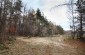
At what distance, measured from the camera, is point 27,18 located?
54.4 m

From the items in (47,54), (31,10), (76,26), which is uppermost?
(31,10)

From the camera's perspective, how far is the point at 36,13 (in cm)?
6159

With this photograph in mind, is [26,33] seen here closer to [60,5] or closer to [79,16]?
[79,16]

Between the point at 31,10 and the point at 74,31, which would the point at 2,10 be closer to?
the point at 74,31

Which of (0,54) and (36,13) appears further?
(36,13)

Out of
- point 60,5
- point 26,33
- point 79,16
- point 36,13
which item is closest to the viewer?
point 60,5

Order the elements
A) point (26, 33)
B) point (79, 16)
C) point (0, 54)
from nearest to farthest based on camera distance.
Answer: point (0, 54) → point (79, 16) → point (26, 33)

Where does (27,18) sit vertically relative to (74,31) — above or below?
above

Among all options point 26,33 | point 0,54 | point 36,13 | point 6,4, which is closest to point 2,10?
point 6,4

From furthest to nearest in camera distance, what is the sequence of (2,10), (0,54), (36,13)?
(36,13) → (2,10) → (0,54)

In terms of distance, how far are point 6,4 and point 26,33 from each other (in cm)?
3044

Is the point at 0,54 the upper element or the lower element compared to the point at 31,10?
lower

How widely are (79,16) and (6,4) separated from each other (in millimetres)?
18583

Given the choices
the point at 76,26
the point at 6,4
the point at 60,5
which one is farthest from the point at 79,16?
the point at 60,5
